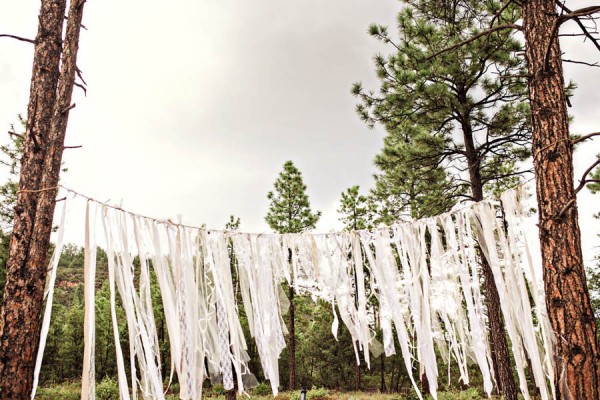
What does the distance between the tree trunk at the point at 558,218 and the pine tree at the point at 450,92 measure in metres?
4.34

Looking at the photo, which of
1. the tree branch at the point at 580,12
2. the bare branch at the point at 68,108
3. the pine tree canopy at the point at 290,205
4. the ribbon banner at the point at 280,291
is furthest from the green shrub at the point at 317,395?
the tree branch at the point at 580,12

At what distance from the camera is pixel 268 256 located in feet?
13.3

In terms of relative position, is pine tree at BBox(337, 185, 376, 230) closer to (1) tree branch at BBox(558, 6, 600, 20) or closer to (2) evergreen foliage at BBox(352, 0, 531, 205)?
(2) evergreen foliage at BBox(352, 0, 531, 205)

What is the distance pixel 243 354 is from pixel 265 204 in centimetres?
1381

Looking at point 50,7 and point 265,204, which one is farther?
point 265,204

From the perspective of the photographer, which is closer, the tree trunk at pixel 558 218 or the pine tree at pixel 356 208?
the tree trunk at pixel 558 218

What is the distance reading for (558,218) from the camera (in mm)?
2871

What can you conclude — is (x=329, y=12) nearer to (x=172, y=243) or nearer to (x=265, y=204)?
(x=265, y=204)

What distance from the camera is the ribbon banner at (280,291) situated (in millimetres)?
3035

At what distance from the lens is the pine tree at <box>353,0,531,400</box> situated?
741cm

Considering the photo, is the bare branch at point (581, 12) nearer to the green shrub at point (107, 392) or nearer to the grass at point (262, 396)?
the grass at point (262, 396)

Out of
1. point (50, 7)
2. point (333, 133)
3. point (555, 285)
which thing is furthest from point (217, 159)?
point (555, 285)

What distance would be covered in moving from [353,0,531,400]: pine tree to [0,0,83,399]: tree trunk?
5879 mm

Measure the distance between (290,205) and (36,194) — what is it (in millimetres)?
13960
